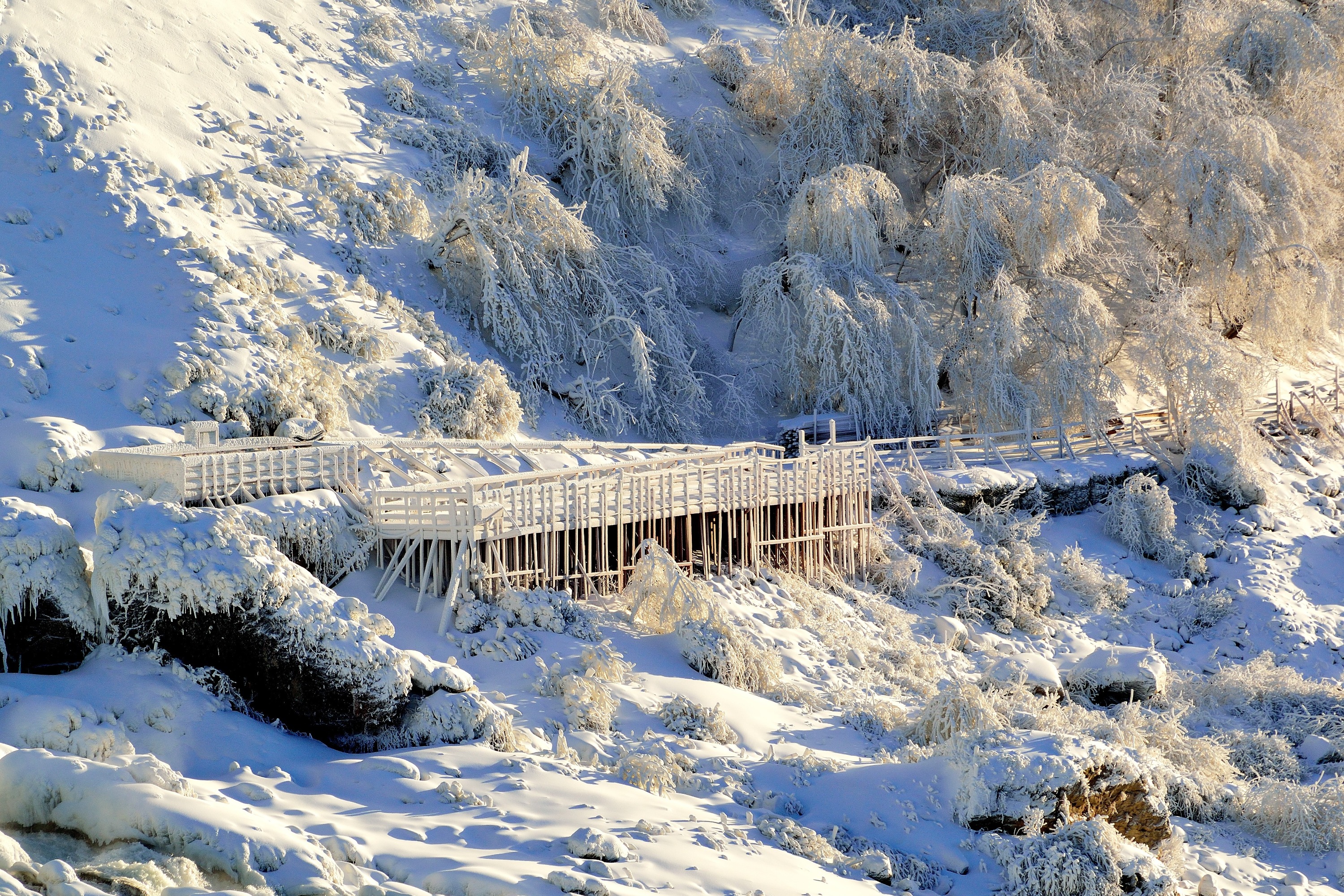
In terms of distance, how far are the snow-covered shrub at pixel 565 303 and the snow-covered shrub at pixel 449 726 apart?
11129mm

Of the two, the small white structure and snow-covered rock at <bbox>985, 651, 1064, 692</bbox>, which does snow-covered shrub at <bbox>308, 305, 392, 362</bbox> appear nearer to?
the small white structure

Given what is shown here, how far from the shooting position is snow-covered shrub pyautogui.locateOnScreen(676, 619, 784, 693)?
14.5 meters

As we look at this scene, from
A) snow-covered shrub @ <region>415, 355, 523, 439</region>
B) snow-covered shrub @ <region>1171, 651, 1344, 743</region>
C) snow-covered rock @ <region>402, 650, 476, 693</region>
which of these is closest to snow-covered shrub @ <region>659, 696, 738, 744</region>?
snow-covered rock @ <region>402, 650, 476, 693</region>

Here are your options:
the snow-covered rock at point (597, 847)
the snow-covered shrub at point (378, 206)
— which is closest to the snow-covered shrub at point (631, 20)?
the snow-covered shrub at point (378, 206)

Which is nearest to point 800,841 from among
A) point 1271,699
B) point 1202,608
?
point 1271,699

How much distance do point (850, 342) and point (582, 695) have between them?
12.2 m

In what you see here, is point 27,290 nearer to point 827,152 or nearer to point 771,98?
point 827,152

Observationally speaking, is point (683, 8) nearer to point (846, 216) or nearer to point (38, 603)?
point (846, 216)

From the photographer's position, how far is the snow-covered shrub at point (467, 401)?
64.9ft

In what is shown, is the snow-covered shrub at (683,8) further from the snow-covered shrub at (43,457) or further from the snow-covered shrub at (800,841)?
the snow-covered shrub at (800,841)

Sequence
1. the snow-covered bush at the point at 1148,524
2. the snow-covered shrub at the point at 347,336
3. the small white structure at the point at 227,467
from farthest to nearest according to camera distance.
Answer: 1. the snow-covered bush at the point at 1148,524
2. the snow-covered shrub at the point at 347,336
3. the small white structure at the point at 227,467

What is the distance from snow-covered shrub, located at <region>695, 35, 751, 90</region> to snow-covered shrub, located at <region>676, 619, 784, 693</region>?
20.6m

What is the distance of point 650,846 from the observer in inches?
388

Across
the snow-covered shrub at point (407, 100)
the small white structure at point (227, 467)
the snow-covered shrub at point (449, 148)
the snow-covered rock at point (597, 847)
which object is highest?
the snow-covered shrub at point (407, 100)
